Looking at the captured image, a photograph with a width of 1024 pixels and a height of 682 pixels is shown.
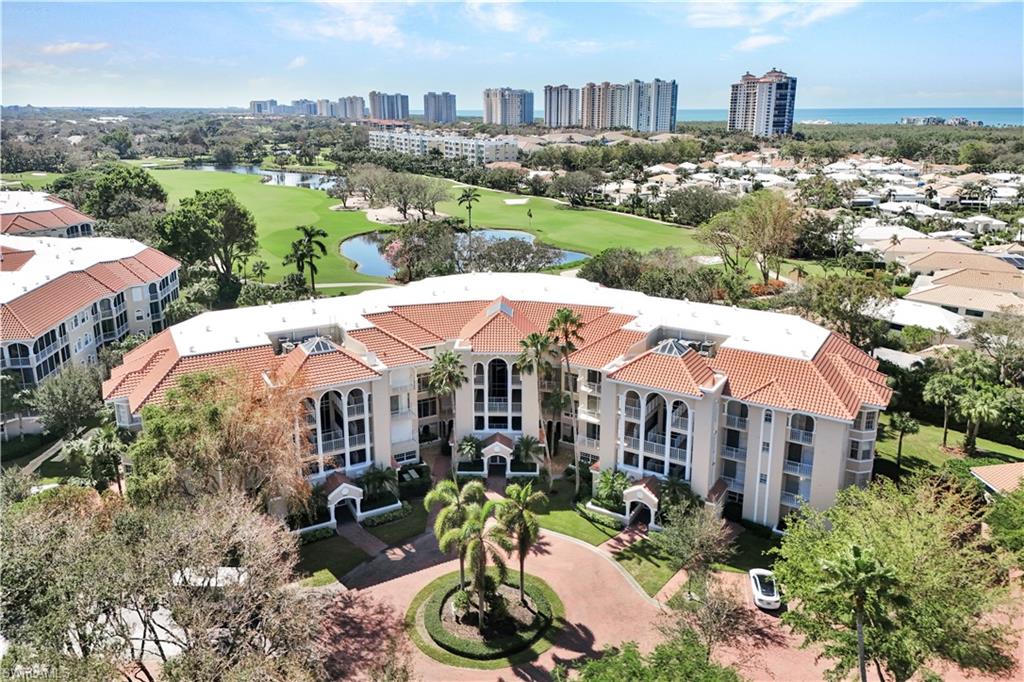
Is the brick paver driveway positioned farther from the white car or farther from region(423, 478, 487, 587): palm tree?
the white car

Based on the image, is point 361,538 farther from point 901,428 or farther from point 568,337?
point 901,428

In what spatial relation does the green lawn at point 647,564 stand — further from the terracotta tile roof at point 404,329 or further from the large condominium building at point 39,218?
the large condominium building at point 39,218

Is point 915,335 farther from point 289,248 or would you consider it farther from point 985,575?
point 289,248

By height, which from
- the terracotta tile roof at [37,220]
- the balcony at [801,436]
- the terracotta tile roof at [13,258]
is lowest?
the balcony at [801,436]

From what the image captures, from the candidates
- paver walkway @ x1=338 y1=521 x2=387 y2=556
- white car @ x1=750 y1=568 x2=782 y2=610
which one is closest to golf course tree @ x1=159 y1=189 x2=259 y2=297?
paver walkway @ x1=338 y1=521 x2=387 y2=556

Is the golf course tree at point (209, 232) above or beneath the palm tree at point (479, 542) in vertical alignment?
above

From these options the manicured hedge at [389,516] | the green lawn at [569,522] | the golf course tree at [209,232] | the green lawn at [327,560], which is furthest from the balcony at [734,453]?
the golf course tree at [209,232]
